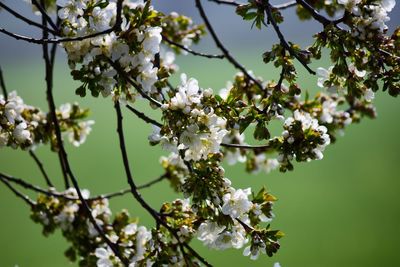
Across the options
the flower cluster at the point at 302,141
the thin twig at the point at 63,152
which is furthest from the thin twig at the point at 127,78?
the thin twig at the point at 63,152

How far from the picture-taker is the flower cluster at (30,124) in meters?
1.75

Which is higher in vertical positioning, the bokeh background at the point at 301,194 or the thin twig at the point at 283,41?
the bokeh background at the point at 301,194

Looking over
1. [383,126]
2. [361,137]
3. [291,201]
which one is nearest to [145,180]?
[291,201]

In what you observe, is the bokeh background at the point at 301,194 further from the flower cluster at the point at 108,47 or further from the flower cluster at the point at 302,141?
the flower cluster at the point at 302,141

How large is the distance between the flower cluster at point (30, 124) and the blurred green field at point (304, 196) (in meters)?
4.87

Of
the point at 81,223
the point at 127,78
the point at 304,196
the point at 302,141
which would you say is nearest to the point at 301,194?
the point at 304,196

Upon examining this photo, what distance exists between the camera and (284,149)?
5.14ft

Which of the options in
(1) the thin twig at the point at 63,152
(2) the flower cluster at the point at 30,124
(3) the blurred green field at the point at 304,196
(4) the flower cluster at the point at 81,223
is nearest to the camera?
(2) the flower cluster at the point at 30,124

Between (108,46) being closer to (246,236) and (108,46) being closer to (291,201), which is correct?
(246,236)

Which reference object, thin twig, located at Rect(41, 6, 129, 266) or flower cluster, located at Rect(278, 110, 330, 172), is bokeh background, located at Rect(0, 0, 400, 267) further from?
flower cluster, located at Rect(278, 110, 330, 172)

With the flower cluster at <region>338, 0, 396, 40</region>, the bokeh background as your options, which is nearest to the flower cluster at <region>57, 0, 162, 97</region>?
the flower cluster at <region>338, 0, 396, 40</region>

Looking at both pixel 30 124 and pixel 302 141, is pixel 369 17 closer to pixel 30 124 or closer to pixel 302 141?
pixel 302 141

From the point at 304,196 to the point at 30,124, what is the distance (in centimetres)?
883

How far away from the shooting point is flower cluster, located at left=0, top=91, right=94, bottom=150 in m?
1.75
